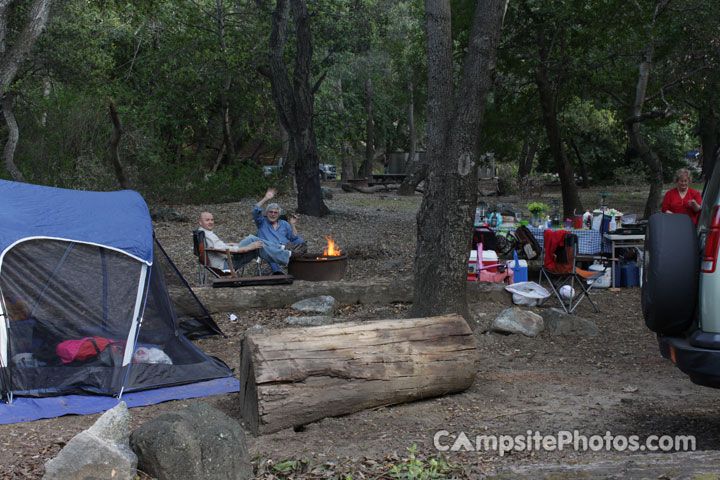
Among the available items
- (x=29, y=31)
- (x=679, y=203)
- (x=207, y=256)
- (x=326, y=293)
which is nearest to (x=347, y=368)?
(x=326, y=293)

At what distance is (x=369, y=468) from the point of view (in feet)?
15.6

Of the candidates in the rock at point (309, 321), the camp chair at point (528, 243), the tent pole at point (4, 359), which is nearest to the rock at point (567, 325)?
the rock at point (309, 321)

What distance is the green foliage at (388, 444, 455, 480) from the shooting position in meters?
4.49

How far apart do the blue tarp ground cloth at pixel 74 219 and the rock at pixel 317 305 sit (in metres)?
2.27

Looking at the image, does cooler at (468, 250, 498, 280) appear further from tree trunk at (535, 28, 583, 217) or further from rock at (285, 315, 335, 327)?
tree trunk at (535, 28, 583, 217)

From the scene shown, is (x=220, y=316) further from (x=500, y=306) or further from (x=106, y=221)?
(x=500, y=306)

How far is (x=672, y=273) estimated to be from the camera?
4.62 metres

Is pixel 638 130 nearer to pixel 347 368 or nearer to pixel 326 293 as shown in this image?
pixel 326 293

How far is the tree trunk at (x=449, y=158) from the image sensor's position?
7707mm

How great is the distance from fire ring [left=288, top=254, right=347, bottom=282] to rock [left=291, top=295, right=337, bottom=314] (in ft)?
3.07

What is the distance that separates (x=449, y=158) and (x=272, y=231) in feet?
11.9

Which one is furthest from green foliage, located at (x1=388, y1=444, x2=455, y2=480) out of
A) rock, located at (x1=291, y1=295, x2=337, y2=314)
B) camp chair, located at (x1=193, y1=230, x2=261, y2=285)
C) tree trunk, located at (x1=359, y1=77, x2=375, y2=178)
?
tree trunk, located at (x1=359, y1=77, x2=375, y2=178)

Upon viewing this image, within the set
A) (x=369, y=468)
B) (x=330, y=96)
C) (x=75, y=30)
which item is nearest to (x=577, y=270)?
(x=369, y=468)

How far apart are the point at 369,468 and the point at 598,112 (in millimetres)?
28815
